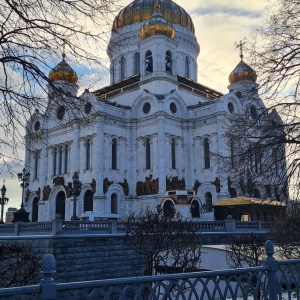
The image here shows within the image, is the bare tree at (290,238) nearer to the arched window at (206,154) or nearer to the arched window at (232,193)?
the arched window at (232,193)

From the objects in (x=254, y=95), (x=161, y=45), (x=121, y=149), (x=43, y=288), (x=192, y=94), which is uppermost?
(x=161, y=45)

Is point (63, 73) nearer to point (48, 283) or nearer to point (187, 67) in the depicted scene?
point (48, 283)

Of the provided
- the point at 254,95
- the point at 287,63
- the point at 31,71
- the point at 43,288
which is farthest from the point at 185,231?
the point at 43,288

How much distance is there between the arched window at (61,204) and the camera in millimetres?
37625

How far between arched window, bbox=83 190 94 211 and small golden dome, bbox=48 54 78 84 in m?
27.6

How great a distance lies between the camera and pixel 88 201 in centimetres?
3562

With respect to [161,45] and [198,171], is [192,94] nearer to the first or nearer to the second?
[161,45]

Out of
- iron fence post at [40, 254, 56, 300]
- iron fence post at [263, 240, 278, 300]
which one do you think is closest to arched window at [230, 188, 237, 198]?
iron fence post at [263, 240, 278, 300]

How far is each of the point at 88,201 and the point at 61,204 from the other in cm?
404

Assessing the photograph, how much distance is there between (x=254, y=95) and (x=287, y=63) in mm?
1316

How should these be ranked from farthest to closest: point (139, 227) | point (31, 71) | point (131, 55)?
point (131, 55) < point (139, 227) < point (31, 71)

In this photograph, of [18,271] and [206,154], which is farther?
[206,154]

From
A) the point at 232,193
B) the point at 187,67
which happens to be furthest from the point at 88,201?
the point at 187,67

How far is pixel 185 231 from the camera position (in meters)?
14.3
